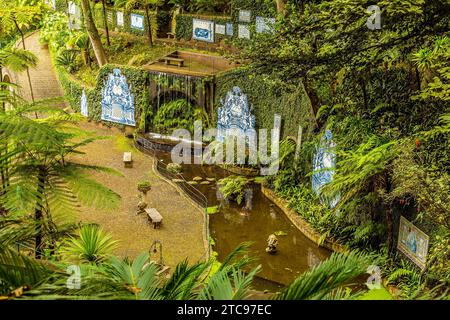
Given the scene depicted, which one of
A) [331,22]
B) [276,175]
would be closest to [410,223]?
[331,22]

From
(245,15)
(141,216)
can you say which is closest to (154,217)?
(141,216)

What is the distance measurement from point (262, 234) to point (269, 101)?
20.0ft

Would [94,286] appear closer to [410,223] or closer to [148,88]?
[410,223]

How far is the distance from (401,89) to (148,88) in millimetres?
11101

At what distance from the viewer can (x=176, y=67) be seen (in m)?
24.1

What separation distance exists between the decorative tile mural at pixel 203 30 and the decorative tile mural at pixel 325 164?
1189 cm

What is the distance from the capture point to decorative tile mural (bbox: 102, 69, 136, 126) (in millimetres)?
24250

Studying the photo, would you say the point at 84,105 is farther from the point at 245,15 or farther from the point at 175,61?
the point at 245,15

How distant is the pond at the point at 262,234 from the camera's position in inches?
553

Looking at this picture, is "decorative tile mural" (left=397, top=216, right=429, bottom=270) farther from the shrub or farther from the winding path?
the shrub

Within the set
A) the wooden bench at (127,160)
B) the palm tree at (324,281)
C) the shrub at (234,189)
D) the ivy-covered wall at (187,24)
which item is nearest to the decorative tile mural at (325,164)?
the shrub at (234,189)

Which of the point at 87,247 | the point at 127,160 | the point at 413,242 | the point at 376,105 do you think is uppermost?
the point at 376,105

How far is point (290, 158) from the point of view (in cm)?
1894

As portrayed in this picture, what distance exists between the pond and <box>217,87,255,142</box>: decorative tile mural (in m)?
2.49
